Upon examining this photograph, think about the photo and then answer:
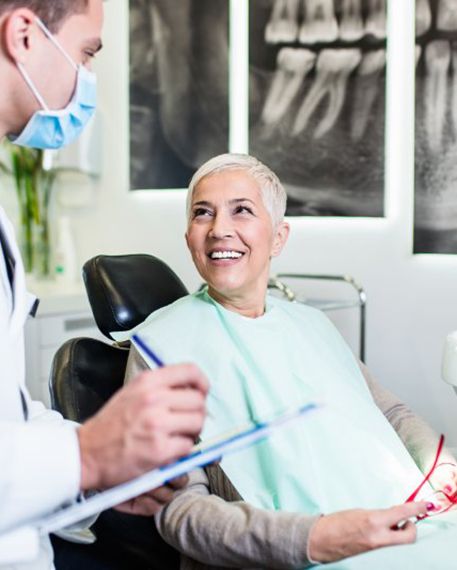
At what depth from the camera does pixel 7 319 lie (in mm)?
1106

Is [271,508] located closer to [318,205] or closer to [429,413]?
[429,413]

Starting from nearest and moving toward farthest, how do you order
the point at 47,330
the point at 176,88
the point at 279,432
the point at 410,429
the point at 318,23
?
the point at 279,432 < the point at 410,429 < the point at 318,23 < the point at 47,330 < the point at 176,88

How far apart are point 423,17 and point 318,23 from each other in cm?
44

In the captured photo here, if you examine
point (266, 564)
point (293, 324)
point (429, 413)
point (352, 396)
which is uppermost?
point (293, 324)

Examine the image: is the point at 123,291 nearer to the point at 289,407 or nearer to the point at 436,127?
the point at 289,407

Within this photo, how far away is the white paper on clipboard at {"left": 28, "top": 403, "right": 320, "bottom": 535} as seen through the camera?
0.80 meters

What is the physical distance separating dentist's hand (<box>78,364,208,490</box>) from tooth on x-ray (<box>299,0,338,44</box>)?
2690 millimetres

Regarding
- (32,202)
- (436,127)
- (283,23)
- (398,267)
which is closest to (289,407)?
(398,267)

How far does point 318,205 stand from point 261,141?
0.39 meters

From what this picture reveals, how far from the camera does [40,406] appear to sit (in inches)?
53.8

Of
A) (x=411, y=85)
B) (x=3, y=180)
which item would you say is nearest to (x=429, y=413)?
(x=411, y=85)

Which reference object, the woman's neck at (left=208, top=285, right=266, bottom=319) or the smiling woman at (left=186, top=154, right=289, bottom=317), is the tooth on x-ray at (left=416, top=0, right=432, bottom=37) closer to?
the smiling woman at (left=186, top=154, right=289, bottom=317)

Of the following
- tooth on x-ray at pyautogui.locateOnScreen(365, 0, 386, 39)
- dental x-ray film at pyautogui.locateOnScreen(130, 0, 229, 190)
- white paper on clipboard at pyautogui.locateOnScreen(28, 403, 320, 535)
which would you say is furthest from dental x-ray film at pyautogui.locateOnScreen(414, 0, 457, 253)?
white paper on clipboard at pyautogui.locateOnScreen(28, 403, 320, 535)

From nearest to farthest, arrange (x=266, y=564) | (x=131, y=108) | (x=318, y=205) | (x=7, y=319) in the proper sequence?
(x=7, y=319) → (x=266, y=564) → (x=318, y=205) → (x=131, y=108)
